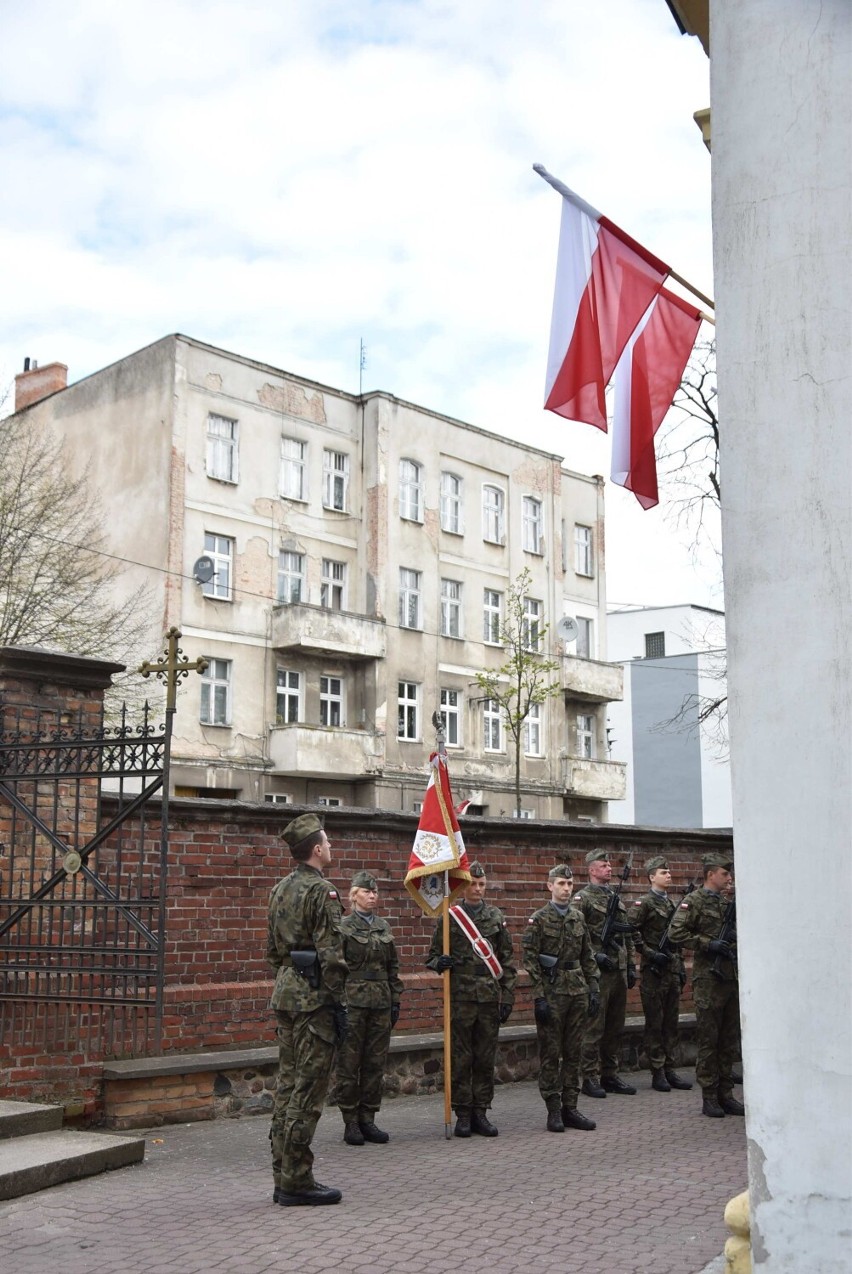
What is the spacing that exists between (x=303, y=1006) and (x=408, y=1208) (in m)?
1.21

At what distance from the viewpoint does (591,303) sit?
851 cm

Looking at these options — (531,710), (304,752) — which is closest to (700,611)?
Answer: (531,710)

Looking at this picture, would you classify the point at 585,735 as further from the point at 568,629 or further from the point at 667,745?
the point at 667,745

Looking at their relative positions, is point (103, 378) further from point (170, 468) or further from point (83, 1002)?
point (83, 1002)

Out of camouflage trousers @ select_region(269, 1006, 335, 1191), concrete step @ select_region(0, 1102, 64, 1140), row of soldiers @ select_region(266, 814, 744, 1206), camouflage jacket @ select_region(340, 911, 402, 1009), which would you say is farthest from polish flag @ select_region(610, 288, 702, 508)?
concrete step @ select_region(0, 1102, 64, 1140)

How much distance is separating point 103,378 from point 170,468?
13.7ft

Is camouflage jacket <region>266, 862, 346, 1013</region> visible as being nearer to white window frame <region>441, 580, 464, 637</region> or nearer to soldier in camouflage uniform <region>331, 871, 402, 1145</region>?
soldier in camouflage uniform <region>331, 871, 402, 1145</region>

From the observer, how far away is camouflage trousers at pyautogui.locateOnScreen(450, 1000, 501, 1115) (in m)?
10.2

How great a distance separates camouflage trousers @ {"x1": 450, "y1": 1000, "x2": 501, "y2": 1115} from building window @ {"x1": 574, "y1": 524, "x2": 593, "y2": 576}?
34802 mm

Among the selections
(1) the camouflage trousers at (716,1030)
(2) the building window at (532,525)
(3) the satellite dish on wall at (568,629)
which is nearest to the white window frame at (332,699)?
(3) the satellite dish on wall at (568,629)

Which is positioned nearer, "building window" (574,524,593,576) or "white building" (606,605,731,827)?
"building window" (574,524,593,576)

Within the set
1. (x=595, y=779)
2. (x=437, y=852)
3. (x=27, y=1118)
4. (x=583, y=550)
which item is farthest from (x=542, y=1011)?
(x=583, y=550)

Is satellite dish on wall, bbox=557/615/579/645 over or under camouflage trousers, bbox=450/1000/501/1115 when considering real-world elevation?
over

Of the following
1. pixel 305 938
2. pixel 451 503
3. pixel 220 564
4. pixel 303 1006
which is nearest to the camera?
pixel 303 1006
